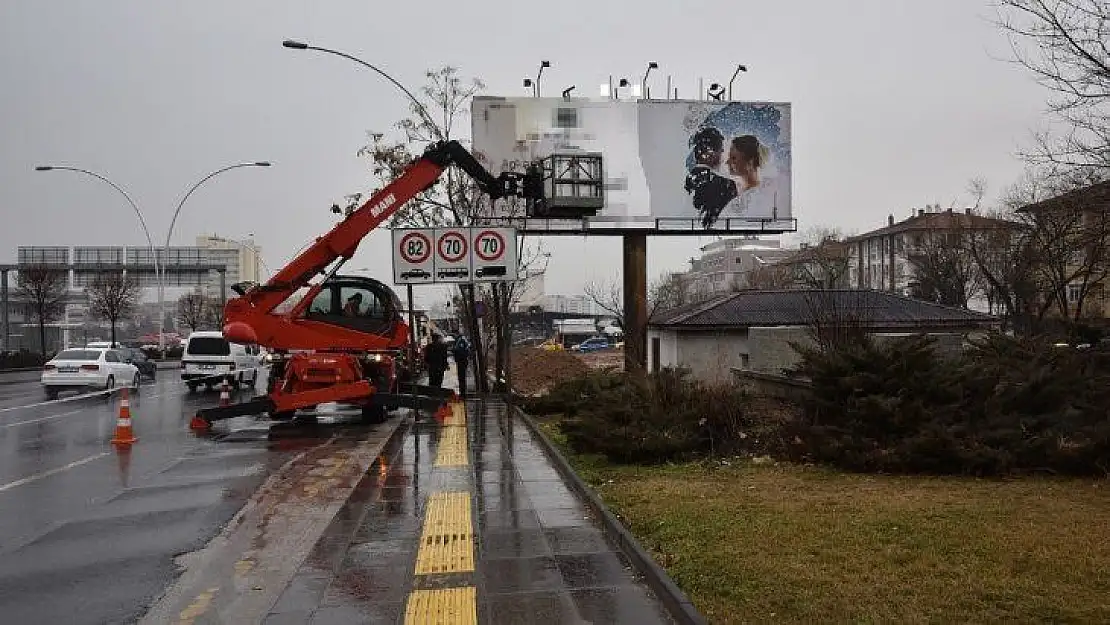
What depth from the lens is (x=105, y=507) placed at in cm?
948

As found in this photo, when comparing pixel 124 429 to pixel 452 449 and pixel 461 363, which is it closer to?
pixel 452 449

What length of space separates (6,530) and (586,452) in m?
6.56

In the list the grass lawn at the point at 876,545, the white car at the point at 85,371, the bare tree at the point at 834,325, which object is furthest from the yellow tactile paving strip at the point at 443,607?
the white car at the point at 85,371

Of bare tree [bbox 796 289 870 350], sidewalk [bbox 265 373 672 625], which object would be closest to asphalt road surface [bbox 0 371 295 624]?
sidewalk [bbox 265 373 672 625]

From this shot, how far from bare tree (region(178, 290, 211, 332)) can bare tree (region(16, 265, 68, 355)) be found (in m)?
19.6

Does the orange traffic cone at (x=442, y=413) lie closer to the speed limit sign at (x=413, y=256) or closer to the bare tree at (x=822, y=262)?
the speed limit sign at (x=413, y=256)

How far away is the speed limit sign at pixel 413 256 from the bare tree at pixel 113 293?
37.6 metres

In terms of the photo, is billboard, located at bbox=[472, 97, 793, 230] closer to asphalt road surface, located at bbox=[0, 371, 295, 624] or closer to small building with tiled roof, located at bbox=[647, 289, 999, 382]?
small building with tiled roof, located at bbox=[647, 289, 999, 382]

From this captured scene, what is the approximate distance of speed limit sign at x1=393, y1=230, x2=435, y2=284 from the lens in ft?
64.4

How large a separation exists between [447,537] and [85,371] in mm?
23930

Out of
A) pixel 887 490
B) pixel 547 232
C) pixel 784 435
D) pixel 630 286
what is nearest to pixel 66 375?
pixel 547 232

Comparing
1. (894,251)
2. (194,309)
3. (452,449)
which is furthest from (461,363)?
(194,309)

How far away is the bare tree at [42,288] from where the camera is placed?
49688mm

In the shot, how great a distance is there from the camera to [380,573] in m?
6.57
